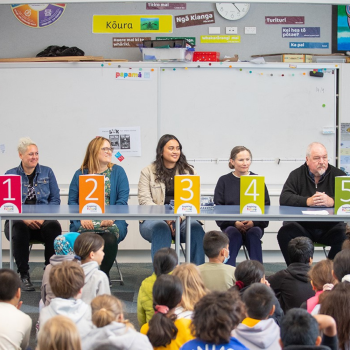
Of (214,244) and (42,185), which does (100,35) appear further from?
(214,244)

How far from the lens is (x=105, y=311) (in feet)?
6.90

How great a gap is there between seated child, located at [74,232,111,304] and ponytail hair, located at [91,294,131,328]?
2.64 feet

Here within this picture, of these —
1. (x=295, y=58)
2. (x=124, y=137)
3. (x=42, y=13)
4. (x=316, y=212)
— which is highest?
(x=42, y=13)

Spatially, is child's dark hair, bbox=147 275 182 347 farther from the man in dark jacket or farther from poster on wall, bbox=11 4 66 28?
poster on wall, bbox=11 4 66 28

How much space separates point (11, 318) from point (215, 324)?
36.7 inches

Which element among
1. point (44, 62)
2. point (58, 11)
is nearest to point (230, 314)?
point (44, 62)

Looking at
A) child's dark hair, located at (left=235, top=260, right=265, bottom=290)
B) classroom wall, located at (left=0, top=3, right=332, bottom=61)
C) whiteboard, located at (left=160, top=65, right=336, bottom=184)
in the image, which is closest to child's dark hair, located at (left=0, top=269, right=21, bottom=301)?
child's dark hair, located at (left=235, top=260, right=265, bottom=290)

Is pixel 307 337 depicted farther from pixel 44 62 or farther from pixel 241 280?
pixel 44 62

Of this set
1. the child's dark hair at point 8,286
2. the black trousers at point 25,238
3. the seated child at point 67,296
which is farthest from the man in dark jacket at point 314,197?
the child's dark hair at point 8,286

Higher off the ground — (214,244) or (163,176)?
(163,176)

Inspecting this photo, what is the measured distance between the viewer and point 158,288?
2.38m

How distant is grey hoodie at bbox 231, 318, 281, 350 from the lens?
2176 millimetres

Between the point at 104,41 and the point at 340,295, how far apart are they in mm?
4504

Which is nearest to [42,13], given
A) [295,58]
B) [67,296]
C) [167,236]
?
[295,58]
